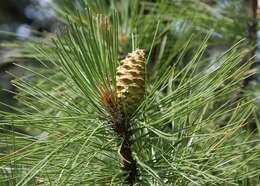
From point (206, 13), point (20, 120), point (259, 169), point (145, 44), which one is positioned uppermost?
point (206, 13)

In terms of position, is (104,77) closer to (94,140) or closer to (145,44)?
(94,140)

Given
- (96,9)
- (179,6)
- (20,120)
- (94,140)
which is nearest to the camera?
(20,120)

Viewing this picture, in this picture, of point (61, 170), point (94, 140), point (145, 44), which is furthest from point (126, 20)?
point (61, 170)

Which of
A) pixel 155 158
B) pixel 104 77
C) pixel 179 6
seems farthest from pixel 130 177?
pixel 179 6

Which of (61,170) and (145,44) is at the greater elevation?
(145,44)

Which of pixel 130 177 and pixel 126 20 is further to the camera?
pixel 126 20

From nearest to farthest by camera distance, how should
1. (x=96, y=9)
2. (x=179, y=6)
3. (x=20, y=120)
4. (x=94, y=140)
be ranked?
(x=20, y=120)
(x=94, y=140)
(x=96, y=9)
(x=179, y=6)

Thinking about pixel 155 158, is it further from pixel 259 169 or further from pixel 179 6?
pixel 179 6
